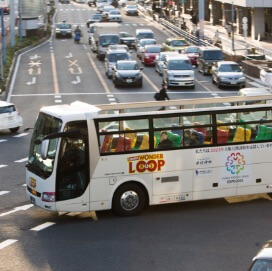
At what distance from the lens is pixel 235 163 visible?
67.1 feet

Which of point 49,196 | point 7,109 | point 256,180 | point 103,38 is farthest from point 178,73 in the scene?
point 49,196

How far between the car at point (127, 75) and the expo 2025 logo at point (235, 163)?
91.1ft

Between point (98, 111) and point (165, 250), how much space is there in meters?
4.02

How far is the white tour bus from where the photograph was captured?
18.9 metres

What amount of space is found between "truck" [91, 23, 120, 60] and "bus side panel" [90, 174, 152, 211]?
1761 inches

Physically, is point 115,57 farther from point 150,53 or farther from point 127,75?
point 150,53

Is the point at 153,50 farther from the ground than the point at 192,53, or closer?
farther from the ground

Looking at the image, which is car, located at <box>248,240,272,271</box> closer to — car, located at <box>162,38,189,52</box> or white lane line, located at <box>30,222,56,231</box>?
white lane line, located at <box>30,222,56,231</box>

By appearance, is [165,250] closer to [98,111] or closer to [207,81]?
[98,111]

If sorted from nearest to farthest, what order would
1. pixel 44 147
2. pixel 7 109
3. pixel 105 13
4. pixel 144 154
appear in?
pixel 44 147 < pixel 144 154 < pixel 7 109 < pixel 105 13

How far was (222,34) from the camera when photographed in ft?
278

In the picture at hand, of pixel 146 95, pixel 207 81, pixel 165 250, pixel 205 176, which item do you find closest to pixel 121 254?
pixel 165 250

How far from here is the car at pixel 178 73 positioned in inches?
1873

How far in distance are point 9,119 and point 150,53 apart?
1126 inches
